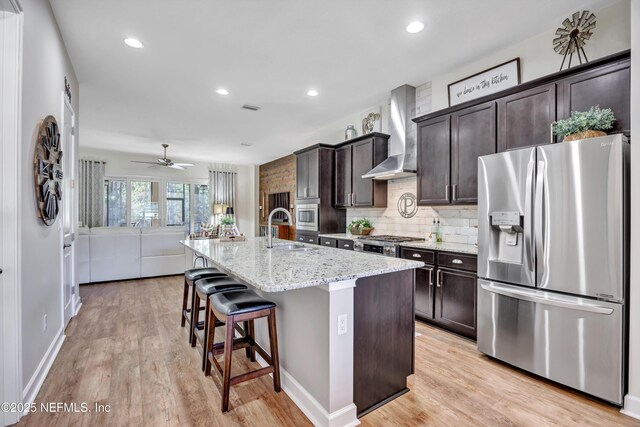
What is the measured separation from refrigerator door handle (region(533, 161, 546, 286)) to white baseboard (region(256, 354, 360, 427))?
1.63 meters

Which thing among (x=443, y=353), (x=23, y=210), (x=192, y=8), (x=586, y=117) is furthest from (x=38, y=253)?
(x=586, y=117)

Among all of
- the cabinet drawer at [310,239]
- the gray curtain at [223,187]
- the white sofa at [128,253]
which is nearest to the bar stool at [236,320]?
the cabinet drawer at [310,239]

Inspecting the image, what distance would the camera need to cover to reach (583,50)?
97.3 inches

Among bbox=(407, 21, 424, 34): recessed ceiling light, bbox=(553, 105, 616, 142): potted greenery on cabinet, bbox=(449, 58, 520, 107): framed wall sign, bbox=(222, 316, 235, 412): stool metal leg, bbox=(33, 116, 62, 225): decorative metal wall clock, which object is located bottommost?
bbox=(222, 316, 235, 412): stool metal leg

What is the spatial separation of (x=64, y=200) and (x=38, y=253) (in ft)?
3.95

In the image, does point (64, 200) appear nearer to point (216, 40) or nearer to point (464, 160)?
point (216, 40)

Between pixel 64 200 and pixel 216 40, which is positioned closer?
pixel 216 40

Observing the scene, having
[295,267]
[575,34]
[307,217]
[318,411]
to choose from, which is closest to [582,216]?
[575,34]

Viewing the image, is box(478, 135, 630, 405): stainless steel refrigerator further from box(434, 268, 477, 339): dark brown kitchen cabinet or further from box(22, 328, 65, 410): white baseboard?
box(22, 328, 65, 410): white baseboard

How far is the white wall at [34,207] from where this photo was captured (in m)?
1.89

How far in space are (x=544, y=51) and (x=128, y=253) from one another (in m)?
6.57

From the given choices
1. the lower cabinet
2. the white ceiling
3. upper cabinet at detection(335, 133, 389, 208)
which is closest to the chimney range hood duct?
the white ceiling

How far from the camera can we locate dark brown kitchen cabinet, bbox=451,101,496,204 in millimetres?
2908

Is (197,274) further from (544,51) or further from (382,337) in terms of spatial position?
(544,51)
